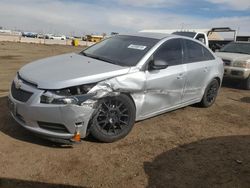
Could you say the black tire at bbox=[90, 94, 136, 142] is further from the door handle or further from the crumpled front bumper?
the door handle

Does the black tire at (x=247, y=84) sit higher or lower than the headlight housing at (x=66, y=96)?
lower

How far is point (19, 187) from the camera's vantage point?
306cm

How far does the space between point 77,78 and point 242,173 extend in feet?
8.08

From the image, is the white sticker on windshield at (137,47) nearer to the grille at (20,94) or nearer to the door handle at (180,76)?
the door handle at (180,76)

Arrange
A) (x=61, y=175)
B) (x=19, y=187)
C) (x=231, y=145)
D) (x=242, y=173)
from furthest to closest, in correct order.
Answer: (x=231, y=145) → (x=242, y=173) → (x=61, y=175) → (x=19, y=187)

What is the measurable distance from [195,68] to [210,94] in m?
1.12

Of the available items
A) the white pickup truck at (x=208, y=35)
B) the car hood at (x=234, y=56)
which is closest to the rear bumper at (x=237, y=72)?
the car hood at (x=234, y=56)

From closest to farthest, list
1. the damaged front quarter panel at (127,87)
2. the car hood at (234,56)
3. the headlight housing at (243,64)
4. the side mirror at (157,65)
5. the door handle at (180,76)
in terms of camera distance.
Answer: the damaged front quarter panel at (127,87) → the side mirror at (157,65) → the door handle at (180,76) → the headlight housing at (243,64) → the car hood at (234,56)

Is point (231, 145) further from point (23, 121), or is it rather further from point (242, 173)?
point (23, 121)

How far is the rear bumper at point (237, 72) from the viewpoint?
9.36m

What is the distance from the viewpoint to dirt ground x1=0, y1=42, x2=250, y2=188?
131 inches

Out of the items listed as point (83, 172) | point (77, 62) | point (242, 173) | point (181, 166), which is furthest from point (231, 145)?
point (77, 62)

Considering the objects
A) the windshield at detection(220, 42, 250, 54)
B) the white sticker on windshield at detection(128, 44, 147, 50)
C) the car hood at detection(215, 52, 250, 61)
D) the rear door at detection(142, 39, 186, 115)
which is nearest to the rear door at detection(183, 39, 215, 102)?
the rear door at detection(142, 39, 186, 115)

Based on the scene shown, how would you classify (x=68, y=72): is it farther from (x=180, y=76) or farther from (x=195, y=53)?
(x=195, y=53)
